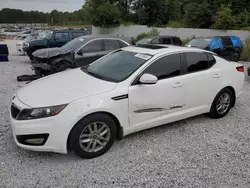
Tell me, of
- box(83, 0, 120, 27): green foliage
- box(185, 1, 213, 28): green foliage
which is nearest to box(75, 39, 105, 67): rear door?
box(185, 1, 213, 28): green foliage

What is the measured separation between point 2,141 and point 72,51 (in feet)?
16.0

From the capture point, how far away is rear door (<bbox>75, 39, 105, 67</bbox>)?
306 inches

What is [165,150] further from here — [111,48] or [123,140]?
[111,48]

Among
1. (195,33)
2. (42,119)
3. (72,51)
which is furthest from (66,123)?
(195,33)

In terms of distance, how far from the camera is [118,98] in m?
3.10

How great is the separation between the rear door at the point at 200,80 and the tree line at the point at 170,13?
15.5 m

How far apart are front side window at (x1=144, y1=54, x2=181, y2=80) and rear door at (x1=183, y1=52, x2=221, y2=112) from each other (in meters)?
0.19

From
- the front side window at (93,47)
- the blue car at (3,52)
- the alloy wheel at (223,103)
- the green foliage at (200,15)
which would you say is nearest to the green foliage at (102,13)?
the green foliage at (200,15)

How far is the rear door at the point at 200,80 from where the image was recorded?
3840 mm

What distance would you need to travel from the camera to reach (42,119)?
274cm

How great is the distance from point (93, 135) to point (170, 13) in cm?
3274

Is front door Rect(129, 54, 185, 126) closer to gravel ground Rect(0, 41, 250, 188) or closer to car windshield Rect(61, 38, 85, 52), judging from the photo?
gravel ground Rect(0, 41, 250, 188)

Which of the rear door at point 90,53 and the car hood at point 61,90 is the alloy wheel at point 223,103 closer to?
the car hood at point 61,90

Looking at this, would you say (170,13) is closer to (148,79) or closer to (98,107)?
(148,79)
